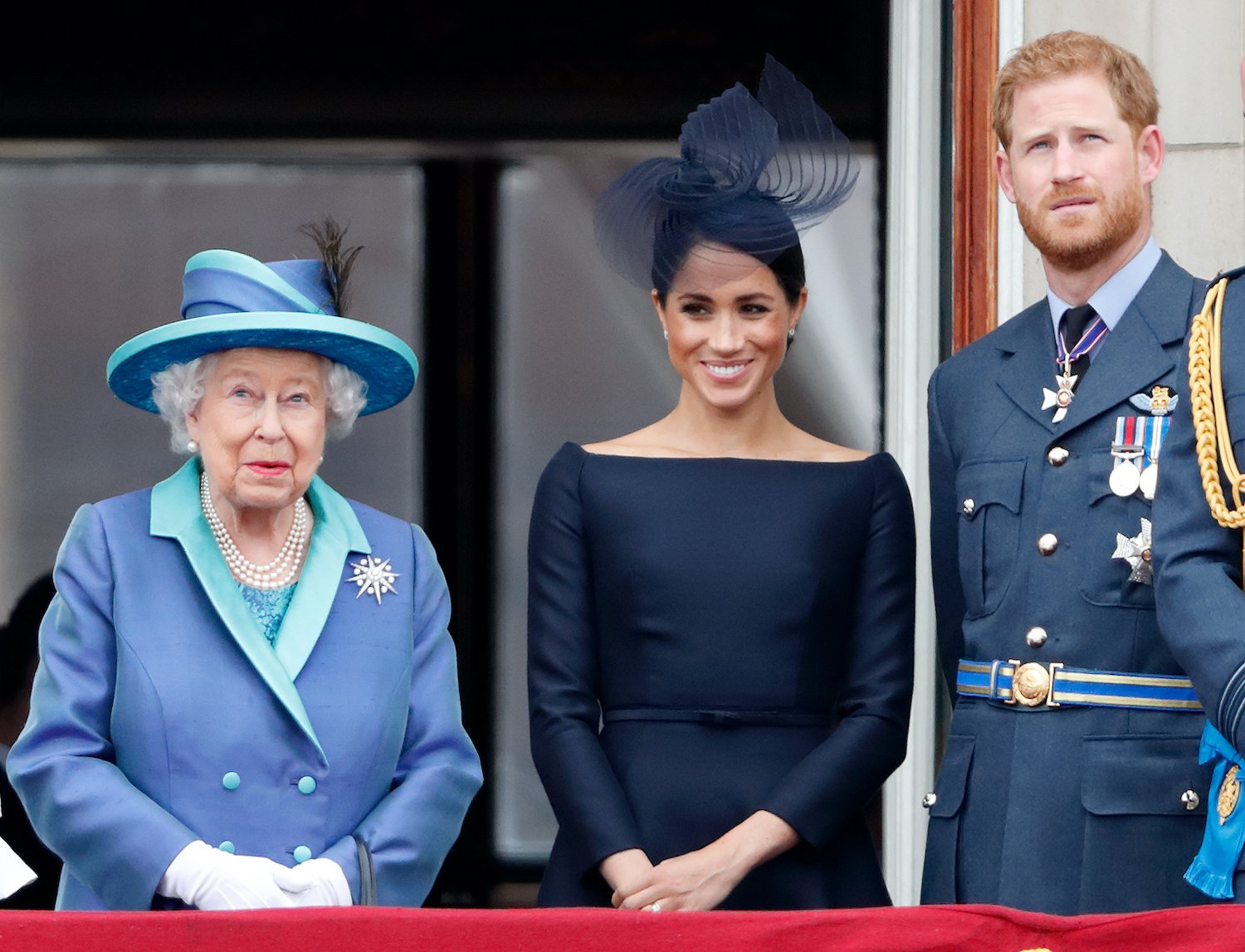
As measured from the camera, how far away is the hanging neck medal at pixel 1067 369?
2898 millimetres

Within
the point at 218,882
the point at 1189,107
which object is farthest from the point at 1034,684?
the point at 1189,107

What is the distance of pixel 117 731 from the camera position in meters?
2.70

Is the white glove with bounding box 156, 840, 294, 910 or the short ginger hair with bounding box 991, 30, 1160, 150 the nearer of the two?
the white glove with bounding box 156, 840, 294, 910

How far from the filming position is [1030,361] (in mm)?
2986

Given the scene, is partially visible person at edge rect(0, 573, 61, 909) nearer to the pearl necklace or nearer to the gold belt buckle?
the pearl necklace

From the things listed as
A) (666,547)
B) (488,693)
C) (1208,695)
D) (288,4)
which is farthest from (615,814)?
(288,4)

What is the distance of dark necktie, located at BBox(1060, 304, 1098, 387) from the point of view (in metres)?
2.92

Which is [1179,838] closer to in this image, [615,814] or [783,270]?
[615,814]

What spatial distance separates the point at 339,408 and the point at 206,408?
0.64 feet

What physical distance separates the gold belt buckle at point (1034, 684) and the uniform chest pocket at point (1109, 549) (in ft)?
0.38

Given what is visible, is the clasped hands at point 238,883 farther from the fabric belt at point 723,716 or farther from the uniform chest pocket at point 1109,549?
the uniform chest pocket at point 1109,549

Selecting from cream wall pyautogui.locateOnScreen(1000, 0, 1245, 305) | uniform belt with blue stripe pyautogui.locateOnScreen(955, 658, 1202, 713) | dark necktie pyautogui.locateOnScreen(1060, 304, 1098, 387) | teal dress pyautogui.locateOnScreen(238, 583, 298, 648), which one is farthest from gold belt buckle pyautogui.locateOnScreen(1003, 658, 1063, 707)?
cream wall pyautogui.locateOnScreen(1000, 0, 1245, 305)

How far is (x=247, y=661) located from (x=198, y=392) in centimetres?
39

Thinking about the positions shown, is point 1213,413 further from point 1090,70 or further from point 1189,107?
point 1189,107
